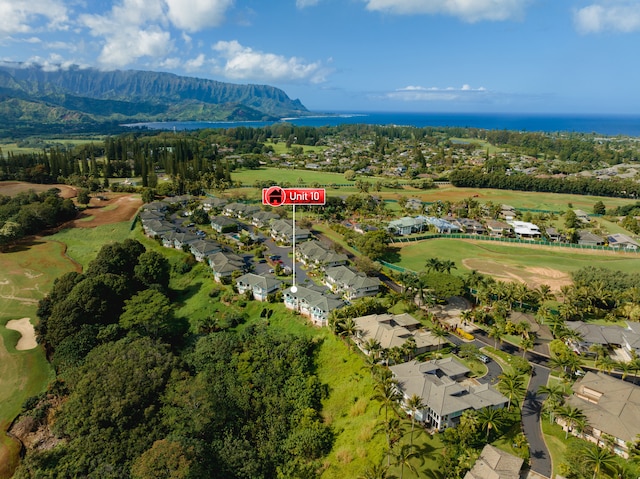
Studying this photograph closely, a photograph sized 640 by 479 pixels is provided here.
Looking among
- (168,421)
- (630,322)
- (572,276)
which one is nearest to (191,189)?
(168,421)

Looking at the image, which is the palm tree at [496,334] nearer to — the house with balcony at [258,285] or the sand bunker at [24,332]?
the house with balcony at [258,285]

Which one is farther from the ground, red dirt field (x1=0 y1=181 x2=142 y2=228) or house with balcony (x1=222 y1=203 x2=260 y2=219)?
house with balcony (x1=222 y1=203 x2=260 y2=219)

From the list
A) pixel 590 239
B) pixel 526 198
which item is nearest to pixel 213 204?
pixel 590 239

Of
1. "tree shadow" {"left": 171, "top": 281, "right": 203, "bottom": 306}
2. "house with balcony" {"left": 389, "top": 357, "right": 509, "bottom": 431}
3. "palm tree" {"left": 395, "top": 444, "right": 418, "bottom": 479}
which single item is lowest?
"tree shadow" {"left": 171, "top": 281, "right": 203, "bottom": 306}

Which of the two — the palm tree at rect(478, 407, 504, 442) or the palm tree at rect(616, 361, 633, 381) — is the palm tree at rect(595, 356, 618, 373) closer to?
the palm tree at rect(616, 361, 633, 381)

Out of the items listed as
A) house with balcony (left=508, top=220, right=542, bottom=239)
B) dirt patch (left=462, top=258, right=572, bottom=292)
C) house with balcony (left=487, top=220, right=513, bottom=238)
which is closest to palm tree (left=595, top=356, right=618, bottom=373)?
dirt patch (left=462, top=258, right=572, bottom=292)

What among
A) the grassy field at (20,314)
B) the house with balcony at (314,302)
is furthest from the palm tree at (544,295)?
the grassy field at (20,314)
